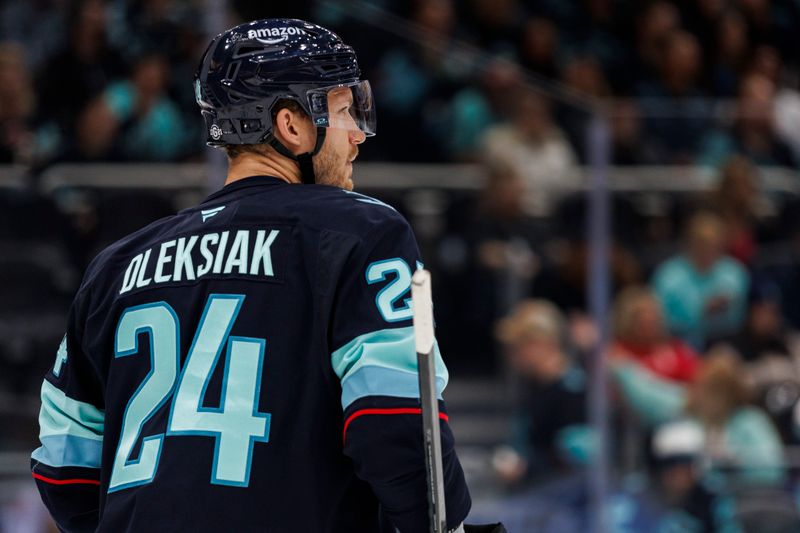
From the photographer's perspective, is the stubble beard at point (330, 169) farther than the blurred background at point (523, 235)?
No

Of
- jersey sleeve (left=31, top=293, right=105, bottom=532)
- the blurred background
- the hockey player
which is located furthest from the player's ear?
the blurred background

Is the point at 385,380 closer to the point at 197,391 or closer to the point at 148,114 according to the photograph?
the point at 197,391

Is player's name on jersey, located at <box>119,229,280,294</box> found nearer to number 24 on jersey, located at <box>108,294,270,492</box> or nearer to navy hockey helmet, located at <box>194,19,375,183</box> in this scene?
number 24 on jersey, located at <box>108,294,270,492</box>

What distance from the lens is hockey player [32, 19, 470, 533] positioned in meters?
1.80

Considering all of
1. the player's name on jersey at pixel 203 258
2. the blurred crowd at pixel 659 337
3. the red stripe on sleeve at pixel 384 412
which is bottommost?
the blurred crowd at pixel 659 337

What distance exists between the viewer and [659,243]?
16.7ft

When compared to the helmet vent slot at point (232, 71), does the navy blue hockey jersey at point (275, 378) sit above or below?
below

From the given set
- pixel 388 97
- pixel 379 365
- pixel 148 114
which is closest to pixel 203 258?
pixel 379 365

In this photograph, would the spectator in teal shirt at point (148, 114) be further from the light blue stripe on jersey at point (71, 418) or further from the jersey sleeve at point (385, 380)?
the jersey sleeve at point (385, 380)

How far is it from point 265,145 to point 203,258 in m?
0.21

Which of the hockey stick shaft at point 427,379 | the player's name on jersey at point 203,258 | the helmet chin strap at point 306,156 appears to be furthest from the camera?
the helmet chin strap at point 306,156

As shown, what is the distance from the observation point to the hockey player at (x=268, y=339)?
180cm

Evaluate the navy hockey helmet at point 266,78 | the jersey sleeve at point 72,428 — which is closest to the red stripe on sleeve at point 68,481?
the jersey sleeve at point 72,428

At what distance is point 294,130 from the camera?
6.53 feet
